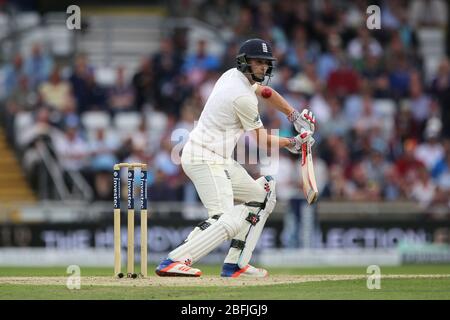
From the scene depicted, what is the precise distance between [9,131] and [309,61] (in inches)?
202

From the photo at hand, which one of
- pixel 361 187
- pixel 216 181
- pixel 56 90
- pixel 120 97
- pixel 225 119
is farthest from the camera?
pixel 120 97

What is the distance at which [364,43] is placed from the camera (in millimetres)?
19953

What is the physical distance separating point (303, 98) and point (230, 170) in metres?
8.50

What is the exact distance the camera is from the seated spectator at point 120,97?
18.5 m

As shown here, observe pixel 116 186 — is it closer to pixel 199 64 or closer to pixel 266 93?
pixel 266 93

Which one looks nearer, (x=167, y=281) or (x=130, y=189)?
(x=167, y=281)

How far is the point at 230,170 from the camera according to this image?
10266mm

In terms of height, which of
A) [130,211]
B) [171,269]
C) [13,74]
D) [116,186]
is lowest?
[171,269]

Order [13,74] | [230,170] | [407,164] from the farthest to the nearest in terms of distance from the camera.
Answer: [13,74] → [407,164] → [230,170]

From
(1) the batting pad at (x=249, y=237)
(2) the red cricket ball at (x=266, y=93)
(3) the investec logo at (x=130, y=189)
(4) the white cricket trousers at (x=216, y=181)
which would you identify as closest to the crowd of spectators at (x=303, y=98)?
(2) the red cricket ball at (x=266, y=93)

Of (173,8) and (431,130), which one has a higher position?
(173,8)

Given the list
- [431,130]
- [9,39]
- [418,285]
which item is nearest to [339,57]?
[431,130]

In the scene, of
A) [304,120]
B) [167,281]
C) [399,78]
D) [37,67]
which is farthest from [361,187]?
[167,281]

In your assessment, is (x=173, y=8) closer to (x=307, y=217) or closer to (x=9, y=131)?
(x=9, y=131)
